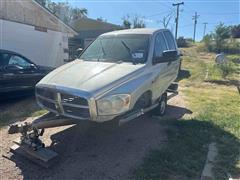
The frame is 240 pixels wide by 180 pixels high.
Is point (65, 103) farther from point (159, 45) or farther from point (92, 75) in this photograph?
point (159, 45)

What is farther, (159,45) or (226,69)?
(226,69)

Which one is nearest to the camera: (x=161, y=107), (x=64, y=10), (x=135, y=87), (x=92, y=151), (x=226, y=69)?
(x=135, y=87)

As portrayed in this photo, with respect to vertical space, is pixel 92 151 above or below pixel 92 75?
below

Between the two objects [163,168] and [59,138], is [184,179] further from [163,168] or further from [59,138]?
[59,138]

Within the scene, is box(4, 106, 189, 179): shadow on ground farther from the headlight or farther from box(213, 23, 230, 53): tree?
box(213, 23, 230, 53): tree

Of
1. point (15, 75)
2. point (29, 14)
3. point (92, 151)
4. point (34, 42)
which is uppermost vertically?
point (29, 14)

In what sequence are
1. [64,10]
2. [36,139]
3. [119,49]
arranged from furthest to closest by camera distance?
[64,10], [119,49], [36,139]

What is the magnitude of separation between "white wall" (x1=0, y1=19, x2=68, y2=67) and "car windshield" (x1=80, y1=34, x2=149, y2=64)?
9019 millimetres

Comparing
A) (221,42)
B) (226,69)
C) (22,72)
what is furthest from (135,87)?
(221,42)

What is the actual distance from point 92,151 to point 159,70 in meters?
2.26

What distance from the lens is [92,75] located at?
468 centimetres

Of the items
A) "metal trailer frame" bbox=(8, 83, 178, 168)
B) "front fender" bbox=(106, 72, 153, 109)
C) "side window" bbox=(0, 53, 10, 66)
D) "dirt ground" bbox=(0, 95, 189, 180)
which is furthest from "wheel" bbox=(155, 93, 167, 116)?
"side window" bbox=(0, 53, 10, 66)

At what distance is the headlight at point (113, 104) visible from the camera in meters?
4.26

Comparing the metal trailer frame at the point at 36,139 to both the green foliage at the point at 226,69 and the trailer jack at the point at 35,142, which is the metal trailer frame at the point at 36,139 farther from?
the green foliage at the point at 226,69
